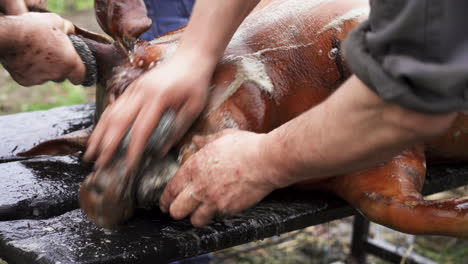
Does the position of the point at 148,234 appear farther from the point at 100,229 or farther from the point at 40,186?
Result: the point at 40,186

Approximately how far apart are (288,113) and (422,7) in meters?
0.79

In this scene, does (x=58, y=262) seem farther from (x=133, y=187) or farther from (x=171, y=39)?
(x=171, y=39)

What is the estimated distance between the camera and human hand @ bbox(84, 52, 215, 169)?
1.34 meters

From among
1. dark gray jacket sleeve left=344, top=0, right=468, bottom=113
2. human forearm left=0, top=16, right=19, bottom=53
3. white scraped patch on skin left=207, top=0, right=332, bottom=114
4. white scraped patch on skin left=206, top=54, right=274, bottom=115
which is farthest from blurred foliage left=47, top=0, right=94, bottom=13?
dark gray jacket sleeve left=344, top=0, right=468, bottom=113

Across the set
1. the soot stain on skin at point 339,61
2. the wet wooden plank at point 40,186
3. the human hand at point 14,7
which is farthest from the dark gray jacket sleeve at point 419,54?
the human hand at point 14,7

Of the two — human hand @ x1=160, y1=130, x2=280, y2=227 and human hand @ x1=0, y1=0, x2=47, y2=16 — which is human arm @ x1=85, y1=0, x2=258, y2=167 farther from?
human hand @ x1=0, y1=0, x2=47, y2=16

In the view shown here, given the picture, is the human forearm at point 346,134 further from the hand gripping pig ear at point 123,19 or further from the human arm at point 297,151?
the hand gripping pig ear at point 123,19

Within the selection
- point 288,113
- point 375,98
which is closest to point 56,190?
point 288,113

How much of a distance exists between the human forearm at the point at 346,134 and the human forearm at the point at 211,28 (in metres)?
0.38

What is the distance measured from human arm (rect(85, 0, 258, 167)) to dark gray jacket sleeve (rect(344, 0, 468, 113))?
1.99 feet

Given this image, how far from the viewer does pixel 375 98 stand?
3.05 feet

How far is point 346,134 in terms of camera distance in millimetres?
1021

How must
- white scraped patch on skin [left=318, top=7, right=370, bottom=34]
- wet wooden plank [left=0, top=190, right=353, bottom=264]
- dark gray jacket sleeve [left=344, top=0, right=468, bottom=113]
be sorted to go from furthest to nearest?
white scraped patch on skin [left=318, top=7, right=370, bottom=34]
wet wooden plank [left=0, top=190, right=353, bottom=264]
dark gray jacket sleeve [left=344, top=0, right=468, bottom=113]

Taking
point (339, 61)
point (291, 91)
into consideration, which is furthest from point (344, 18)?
point (291, 91)
